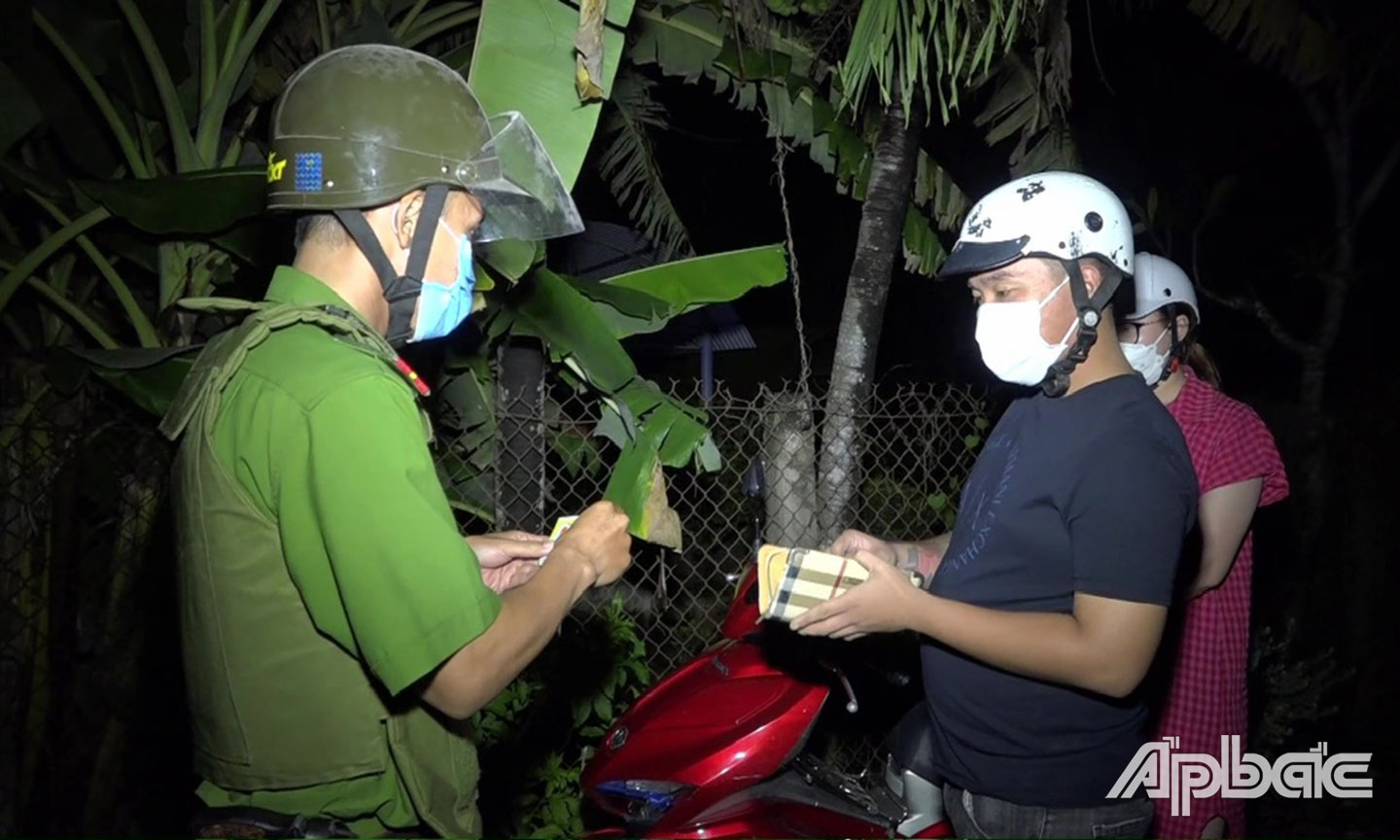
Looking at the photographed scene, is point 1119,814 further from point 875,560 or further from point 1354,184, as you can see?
point 1354,184

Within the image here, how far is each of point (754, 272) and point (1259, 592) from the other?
4.87m

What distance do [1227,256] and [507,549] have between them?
1145cm

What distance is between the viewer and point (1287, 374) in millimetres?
12758

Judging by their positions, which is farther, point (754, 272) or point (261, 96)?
point (261, 96)

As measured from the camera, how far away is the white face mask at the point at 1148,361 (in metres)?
3.67

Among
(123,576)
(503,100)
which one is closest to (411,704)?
(503,100)

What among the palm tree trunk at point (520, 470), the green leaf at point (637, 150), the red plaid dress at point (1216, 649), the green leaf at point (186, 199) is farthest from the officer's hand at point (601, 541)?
the green leaf at point (637, 150)

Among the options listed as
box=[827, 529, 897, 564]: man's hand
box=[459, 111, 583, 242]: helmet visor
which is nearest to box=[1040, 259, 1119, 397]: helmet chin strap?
box=[827, 529, 897, 564]: man's hand

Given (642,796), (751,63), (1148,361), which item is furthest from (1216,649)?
(751,63)

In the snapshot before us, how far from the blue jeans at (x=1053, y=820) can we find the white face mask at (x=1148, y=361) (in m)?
1.56

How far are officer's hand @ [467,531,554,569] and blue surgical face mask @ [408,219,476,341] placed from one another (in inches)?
21.9

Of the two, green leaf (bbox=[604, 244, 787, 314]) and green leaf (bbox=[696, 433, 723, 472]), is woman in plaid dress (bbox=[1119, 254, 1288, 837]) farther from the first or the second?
green leaf (bbox=[604, 244, 787, 314])

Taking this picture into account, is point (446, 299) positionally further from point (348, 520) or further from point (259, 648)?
point (259, 648)

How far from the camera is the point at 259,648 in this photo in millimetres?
1950
